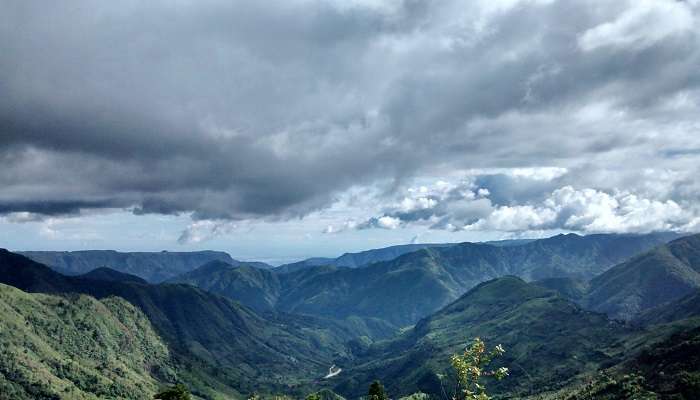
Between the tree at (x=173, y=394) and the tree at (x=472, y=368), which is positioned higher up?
the tree at (x=472, y=368)

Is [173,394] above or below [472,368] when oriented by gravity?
below

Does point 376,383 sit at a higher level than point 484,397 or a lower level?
lower

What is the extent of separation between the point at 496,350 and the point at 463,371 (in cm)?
329

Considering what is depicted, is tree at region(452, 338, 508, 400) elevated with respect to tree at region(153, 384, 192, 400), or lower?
elevated

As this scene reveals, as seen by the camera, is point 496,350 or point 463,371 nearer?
point 496,350

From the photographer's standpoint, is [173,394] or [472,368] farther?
[173,394]

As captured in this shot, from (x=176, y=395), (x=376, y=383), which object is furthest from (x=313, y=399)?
(x=176, y=395)

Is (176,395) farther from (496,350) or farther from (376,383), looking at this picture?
(496,350)

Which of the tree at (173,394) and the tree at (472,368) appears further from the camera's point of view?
the tree at (173,394)

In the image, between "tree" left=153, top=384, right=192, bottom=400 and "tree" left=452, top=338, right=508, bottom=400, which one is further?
"tree" left=153, top=384, right=192, bottom=400

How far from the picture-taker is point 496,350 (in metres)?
30.3

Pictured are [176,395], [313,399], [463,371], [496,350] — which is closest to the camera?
[496,350]

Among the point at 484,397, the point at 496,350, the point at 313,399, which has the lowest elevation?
the point at 313,399

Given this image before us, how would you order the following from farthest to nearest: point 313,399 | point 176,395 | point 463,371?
point 313,399
point 176,395
point 463,371
